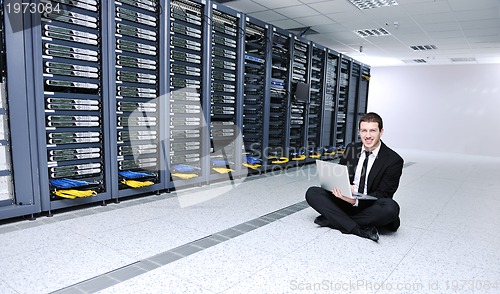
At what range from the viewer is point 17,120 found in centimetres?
258

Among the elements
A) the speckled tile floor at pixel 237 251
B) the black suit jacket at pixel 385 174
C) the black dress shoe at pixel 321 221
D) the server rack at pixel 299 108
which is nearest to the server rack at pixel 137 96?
the speckled tile floor at pixel 237 251

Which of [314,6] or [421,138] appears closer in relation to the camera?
[314,6]

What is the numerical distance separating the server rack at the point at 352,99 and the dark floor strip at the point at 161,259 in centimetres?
512

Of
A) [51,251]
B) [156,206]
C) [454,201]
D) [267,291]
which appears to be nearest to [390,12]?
[454,201]

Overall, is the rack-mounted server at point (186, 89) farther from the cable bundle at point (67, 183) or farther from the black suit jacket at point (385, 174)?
the black suit jacket at point (385, 174)

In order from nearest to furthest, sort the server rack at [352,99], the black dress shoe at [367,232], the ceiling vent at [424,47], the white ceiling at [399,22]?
the black dress shoe at [367,232] < the white ceiling at [399,22] < the server rack at [352,99] < the ceiling vent at [424,47]

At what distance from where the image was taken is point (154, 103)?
3559mm

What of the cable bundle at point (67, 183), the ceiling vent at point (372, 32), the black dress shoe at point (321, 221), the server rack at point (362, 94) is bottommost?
the black dress shoe at point (321, 221)

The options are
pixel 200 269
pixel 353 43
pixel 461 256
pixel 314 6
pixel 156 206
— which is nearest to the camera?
pixel 200 269

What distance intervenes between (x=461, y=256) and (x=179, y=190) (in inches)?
111

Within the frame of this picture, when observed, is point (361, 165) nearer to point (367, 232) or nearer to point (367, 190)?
point (367, 190)

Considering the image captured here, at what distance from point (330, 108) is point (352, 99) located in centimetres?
121

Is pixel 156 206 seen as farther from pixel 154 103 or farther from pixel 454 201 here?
pixel 454 201

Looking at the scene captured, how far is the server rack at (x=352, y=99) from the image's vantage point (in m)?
7.49
